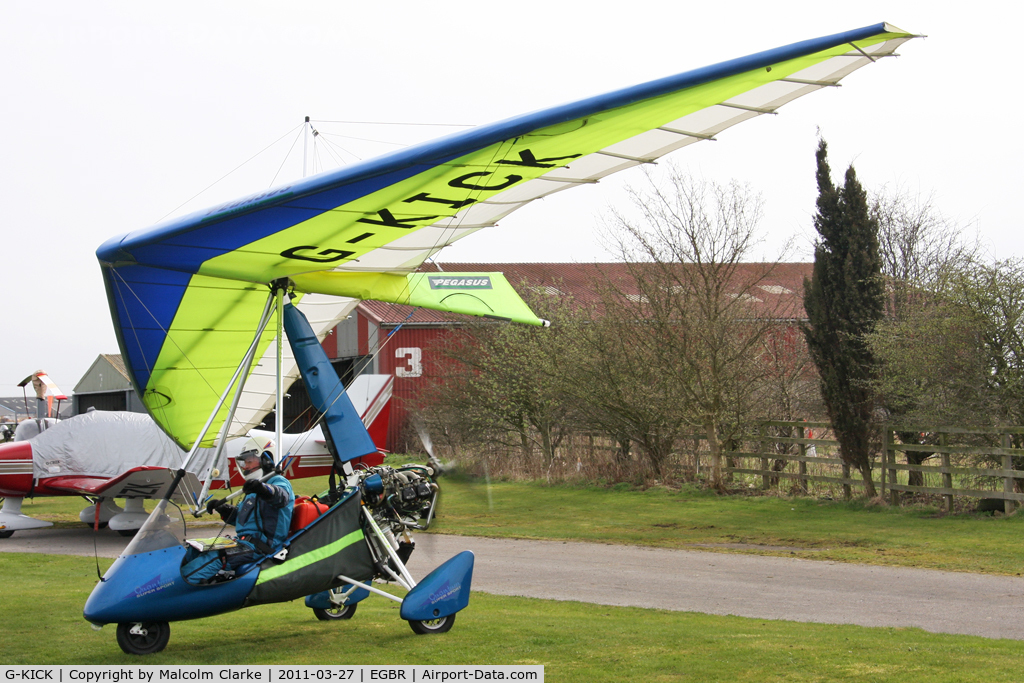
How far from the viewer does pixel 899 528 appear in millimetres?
14227

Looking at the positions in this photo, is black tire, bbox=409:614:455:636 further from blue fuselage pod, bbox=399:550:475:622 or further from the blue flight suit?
the blue flight suit

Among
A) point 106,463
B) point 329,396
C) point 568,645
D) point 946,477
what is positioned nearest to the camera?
point 568,645

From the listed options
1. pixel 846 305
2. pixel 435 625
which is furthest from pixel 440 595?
pixel 846 305

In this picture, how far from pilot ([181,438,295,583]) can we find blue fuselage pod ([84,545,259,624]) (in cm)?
13

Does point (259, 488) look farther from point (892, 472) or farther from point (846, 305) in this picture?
point (892, 472)

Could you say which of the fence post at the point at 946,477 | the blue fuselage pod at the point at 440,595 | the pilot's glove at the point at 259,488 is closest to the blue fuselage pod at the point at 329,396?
the pilot's glove at the point at 259,488

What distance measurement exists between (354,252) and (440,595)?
3035 mm

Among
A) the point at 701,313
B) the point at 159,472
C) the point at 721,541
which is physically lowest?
the point at 721,541

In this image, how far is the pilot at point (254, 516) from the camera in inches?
266

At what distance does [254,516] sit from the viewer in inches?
274

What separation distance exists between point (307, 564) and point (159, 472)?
9364 millimetres

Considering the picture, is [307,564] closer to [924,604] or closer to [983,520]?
[924,604]

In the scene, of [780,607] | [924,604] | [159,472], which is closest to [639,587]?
[780,607]

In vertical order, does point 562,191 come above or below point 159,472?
above
